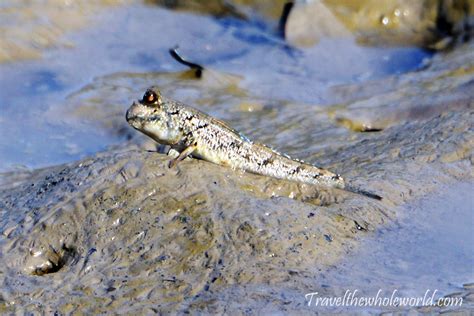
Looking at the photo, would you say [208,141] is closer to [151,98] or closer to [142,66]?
[151,98]

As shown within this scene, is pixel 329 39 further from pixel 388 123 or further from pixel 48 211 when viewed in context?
pixel 48 211

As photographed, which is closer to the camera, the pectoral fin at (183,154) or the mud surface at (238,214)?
the mud surface at (238,214)

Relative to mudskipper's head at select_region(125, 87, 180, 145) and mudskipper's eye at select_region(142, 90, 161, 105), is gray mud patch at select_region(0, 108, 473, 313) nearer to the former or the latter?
mudskipper's head at select_region(125, 87, 180, 145)

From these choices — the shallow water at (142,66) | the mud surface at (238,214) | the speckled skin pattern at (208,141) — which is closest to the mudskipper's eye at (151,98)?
the speckled skin pattern at (208,141)

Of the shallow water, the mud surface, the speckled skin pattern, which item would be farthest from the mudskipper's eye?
the shallow water

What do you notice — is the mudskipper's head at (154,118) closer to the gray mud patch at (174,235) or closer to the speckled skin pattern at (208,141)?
the speckled skin pattern at (208,141)
